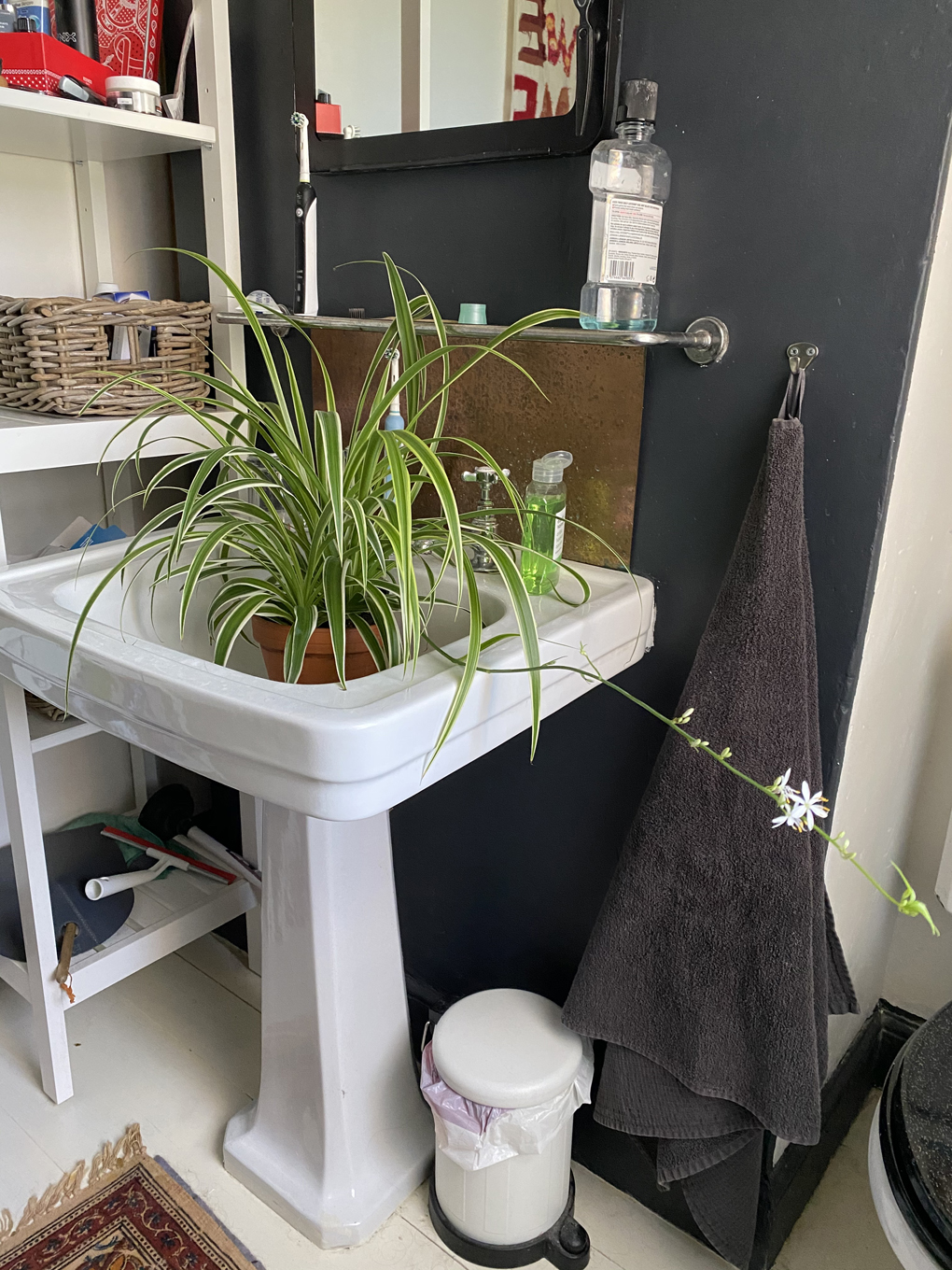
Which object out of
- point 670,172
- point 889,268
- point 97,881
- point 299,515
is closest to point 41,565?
point 299,515

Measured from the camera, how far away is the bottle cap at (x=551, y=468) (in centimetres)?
112

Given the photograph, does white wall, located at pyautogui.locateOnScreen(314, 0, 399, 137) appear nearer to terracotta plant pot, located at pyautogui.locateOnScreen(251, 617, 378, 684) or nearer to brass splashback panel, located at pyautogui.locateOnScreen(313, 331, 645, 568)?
brass splashback panel, located at pyautogui.locateOnScreen(313, 331, 645, 568)

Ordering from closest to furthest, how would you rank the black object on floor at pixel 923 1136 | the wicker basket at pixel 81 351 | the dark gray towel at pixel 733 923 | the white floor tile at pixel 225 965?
the black object on floor at pixel 923 1136, the dark gray towel at pixel 733 923, the wicker basket at pixel 81 351, the white floor tile at pixel 225 965

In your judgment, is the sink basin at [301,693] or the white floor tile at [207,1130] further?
the white floor tile at [207,1130]

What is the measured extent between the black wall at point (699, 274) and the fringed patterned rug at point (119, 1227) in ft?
1.72

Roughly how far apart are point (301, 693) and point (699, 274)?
2.04 ft

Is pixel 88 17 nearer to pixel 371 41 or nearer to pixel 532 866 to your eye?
pixel 371 41

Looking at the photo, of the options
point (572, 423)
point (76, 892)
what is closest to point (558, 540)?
point (572, 423)

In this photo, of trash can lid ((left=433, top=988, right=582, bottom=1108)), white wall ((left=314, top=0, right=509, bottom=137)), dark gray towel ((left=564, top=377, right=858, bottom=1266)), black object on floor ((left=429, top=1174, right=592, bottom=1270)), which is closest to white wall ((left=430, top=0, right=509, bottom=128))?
white wall ((left=314, top=0, right=509, bottom=137))

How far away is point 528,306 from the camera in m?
1.18

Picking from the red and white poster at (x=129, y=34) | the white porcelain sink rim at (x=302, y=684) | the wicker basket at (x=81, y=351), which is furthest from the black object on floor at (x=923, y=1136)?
the red and white poster at (x=129, y=34)

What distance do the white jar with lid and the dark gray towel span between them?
36.1 inches

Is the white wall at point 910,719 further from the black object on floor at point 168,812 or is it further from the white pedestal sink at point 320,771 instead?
the black object on floor at point 168,812

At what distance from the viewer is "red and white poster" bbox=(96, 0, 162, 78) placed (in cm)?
129
